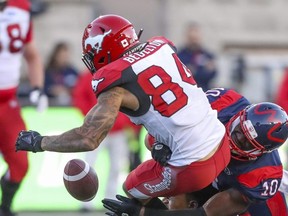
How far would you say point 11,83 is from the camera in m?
9.40

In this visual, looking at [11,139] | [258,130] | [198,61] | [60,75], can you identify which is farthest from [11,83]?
[198,61]

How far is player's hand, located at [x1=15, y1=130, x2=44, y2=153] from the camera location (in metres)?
7.13

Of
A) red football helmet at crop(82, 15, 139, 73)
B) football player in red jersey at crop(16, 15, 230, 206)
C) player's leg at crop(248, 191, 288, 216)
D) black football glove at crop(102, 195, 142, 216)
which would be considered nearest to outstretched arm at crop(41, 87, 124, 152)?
football player in red jersey at crop(16, 15, 230, 206)

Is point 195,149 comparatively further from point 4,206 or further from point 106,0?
point 106,0

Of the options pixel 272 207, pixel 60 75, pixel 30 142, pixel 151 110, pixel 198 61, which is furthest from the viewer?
pixel 60 75

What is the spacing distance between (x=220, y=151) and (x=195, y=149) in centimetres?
19

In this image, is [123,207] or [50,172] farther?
[50,172]

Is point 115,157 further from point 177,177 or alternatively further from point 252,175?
point 177,177

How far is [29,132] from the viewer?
7.21 meters

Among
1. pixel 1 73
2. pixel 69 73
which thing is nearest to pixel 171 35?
pixel 69 73

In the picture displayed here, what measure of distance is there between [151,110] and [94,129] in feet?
1.47

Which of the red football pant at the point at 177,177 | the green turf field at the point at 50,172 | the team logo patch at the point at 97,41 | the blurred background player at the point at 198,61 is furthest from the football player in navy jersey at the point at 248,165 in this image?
the blurred background player at the point at 198,61

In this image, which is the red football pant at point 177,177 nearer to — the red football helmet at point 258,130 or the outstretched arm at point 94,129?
the red football helmet at point 258,130

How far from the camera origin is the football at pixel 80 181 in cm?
759
